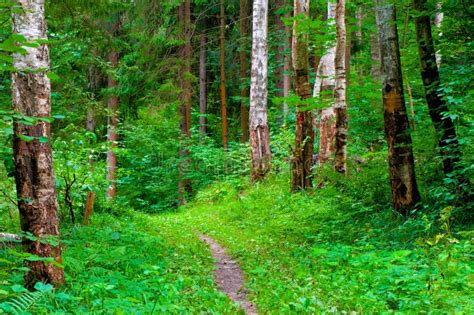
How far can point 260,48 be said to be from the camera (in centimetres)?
1512

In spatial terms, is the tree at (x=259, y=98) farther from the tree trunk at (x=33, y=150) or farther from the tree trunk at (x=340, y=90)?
the tree trunk at (x=33, y=150)

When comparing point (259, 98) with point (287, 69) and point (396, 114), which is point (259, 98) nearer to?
point (287, 69)

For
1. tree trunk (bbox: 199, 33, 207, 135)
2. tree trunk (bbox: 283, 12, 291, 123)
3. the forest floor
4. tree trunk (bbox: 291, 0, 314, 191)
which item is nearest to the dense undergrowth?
the forest floor

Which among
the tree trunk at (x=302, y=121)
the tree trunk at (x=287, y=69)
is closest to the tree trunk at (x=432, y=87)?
the tree trunk at (x=302, y=121)

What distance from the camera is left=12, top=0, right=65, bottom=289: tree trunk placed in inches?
183

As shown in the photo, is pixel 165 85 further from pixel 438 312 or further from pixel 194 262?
pixel 438 312

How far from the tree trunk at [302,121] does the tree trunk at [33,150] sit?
7074 millimetres

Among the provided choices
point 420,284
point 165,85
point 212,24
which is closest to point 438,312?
point 420,284

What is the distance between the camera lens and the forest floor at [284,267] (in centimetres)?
454

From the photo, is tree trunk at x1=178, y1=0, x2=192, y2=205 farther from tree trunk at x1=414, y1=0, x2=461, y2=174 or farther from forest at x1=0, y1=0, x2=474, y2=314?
tree trunk at x1=414, y1=0, x2=461, y2=174

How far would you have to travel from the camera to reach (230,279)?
6715 millimetres

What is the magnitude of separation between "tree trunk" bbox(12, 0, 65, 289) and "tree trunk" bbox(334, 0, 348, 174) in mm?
6904

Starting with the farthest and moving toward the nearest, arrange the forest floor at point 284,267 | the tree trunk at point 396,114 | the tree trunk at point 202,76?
the tree trunk at point 202,76 < the tree trunk at point 396,114 < the forest floor at point 284,267

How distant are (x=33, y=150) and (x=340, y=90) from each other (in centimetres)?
735
